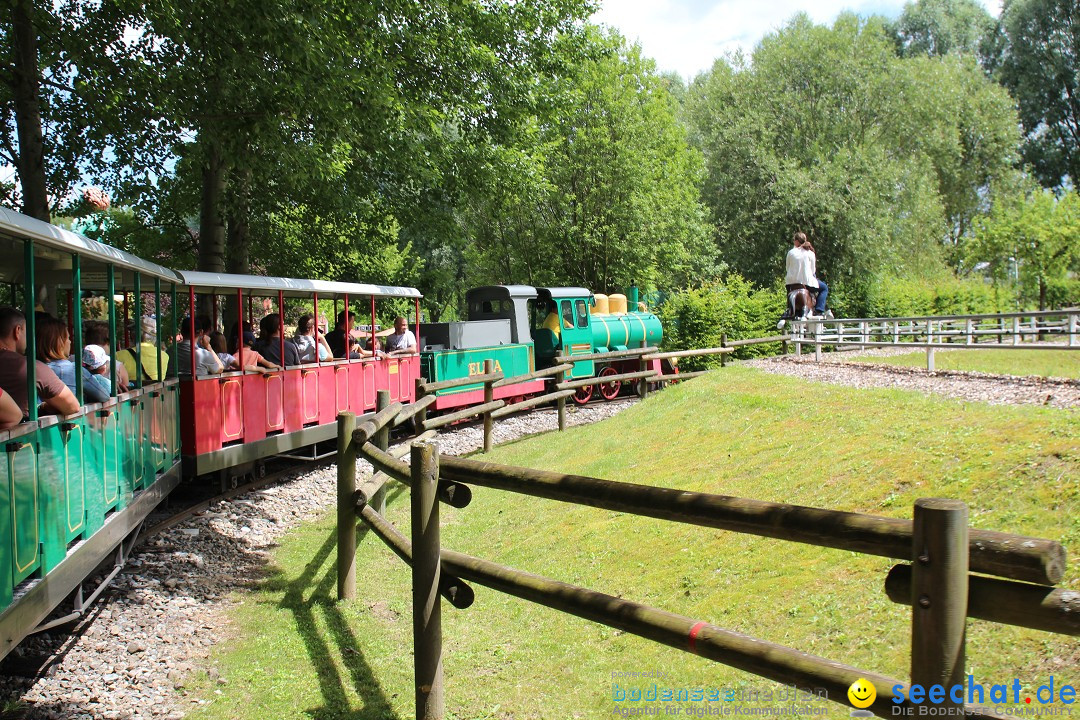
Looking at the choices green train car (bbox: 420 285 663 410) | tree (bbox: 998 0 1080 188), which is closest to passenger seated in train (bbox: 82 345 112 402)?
green train car (bbox: 420 285 663 410)

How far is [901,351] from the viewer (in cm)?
1923

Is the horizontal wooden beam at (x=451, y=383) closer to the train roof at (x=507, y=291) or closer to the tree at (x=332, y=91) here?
the tree at (x=332, y=91)

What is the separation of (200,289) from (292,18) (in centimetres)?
329

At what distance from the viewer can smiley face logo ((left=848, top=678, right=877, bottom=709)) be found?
2.09m

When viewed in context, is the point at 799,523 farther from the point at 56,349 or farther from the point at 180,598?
the point at 180,598

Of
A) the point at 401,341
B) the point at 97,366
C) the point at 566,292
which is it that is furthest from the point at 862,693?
the point at 566,292

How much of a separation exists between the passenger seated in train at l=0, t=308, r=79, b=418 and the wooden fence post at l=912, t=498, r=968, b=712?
406cm

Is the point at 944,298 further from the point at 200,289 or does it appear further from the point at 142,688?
the point at 142,688

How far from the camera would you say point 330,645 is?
4938mm

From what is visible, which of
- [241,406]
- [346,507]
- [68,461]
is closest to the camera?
[68,461]

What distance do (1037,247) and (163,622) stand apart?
35323mm

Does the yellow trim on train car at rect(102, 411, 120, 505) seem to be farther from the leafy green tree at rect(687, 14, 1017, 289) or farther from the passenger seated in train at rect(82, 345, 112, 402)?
the leafy green tree at rect(687, 14, 1017, 289)

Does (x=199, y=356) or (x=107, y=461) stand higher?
(x=199, y=356)
